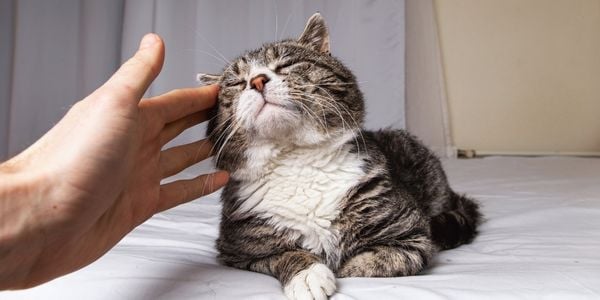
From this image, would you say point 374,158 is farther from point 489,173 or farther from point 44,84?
point 44,84

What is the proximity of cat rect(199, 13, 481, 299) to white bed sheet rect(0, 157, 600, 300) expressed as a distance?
0.07 metres

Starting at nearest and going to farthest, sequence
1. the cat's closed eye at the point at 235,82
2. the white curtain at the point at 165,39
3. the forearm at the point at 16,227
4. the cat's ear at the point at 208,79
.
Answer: the forearm at the point at 16,227, the cat's closed eye at the point at 235,82, the cat's ear at the point at 208,79, the white curtain at the point at 165,39

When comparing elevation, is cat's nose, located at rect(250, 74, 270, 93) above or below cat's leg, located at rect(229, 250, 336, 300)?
above

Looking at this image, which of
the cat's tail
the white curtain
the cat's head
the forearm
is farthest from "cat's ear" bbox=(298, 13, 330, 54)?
the forearm

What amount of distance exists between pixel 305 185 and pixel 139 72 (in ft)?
1.62

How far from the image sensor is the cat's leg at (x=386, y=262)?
1.09 metres

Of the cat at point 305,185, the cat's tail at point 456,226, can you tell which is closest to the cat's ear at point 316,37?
the cat at point 305,185

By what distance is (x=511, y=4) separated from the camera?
4.04m

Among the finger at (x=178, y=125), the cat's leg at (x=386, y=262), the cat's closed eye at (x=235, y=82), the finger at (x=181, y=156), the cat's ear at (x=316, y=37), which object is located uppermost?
the cat's ear at (x=316, y=37)

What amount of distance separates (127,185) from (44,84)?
1873 mm

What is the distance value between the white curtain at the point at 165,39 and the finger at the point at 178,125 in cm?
45

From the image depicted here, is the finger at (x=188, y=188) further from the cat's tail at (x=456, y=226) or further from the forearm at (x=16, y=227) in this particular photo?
the cat's tail at (x=456, y=226)

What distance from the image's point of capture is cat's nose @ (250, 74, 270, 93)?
119 cm

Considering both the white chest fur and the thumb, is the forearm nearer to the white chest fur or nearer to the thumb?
the thumb
